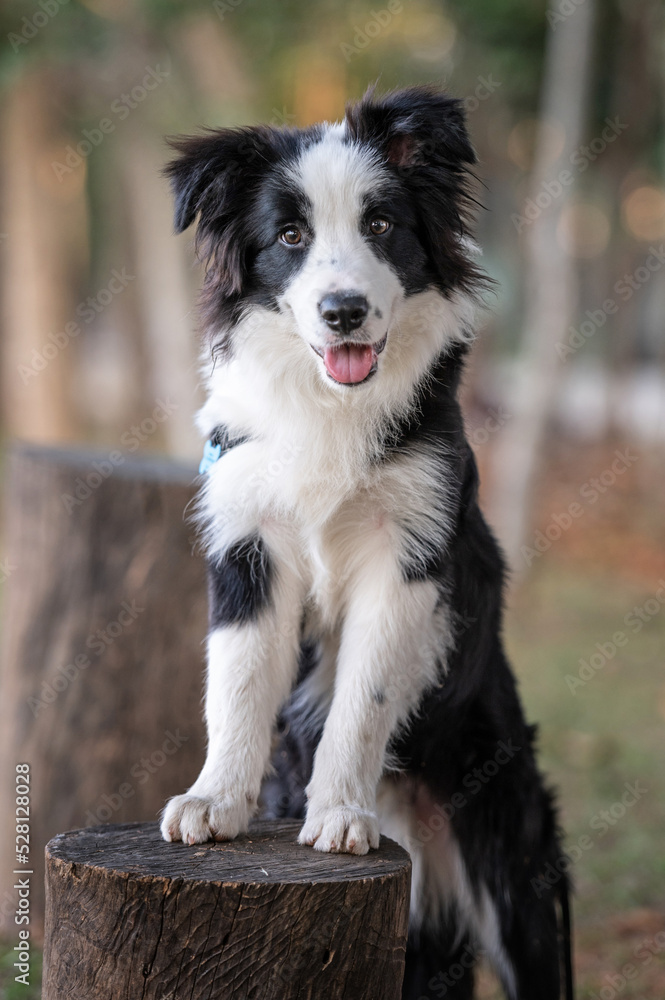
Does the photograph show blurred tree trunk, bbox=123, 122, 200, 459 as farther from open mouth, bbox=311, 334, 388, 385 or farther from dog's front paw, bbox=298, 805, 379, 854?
dog's front paw, bbox=298, 805, 379, 854

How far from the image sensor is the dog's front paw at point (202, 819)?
2.55 meters

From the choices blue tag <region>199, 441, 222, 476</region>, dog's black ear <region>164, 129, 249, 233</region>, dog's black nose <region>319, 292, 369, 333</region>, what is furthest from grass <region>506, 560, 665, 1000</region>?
dog's black ear <region>164, 129, 249, 233</region>

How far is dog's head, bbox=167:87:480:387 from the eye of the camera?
266 centimetres

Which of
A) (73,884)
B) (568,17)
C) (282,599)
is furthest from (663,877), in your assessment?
(568,17)

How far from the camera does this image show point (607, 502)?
622 inches

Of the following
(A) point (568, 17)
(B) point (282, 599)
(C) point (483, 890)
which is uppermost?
(A) point (568, 17)

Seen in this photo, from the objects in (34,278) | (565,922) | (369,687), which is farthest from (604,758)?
(34,278)

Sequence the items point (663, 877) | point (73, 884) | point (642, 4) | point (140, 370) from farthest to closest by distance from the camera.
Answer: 1. point (140, 370)
2. point (642, 4)
3. point (663, 877)
4. point (73, 884)

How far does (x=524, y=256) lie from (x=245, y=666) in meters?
17.6

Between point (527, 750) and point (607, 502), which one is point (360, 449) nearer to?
point (527, 750)

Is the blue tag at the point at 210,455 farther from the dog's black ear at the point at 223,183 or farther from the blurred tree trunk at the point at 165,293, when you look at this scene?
the blurred tree trunk at the point at 165,293

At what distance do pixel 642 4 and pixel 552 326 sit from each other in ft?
15.5

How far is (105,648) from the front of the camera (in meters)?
4.25

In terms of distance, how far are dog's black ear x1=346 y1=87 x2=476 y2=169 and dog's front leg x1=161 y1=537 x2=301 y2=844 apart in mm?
1160
